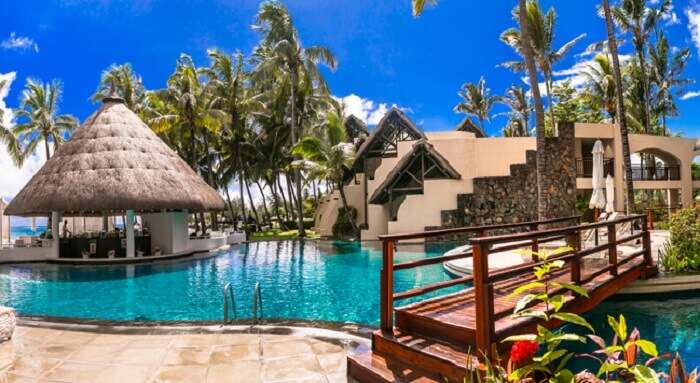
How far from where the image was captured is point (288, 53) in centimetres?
2272

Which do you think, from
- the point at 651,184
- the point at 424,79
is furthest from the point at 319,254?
the point at 424,79

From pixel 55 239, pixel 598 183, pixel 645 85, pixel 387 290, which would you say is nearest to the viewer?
pixel 387 290

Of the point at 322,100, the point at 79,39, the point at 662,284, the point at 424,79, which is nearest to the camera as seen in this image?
the point at 662,284

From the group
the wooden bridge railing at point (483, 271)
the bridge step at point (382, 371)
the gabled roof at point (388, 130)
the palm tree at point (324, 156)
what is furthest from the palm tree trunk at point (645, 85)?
the bridge step at point (382, 371)

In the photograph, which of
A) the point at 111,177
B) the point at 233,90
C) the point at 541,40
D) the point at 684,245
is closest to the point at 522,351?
the point at 684,245

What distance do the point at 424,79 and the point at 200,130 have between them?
753 inches

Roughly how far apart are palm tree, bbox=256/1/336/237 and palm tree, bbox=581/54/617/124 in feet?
49.0

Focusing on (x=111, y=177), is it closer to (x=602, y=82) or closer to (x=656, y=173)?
(x=602, y=82)

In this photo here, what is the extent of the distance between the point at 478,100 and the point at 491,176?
1819cm

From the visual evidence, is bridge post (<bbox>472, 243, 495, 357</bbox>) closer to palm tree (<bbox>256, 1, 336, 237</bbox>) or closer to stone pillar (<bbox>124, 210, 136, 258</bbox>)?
stone pillar (<bbox>124, 210, 136, 258</bbox>)

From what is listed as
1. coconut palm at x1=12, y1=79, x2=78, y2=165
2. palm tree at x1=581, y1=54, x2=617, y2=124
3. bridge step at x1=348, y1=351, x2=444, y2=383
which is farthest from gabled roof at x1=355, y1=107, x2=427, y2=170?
coconut palm at x1=12, y1=79, x2=78, y2=165

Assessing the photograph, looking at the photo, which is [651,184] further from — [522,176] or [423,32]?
[423,32]

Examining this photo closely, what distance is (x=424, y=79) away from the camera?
3509cm

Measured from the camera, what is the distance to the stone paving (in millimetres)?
3904
